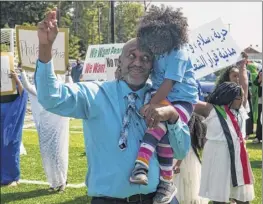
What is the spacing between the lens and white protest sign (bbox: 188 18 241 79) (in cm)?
658

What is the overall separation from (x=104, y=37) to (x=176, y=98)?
60880mm

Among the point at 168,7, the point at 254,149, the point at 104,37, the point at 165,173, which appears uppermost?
the point at 104,37

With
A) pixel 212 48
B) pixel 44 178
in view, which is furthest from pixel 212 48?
pixel 44 178

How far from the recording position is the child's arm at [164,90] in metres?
2.65

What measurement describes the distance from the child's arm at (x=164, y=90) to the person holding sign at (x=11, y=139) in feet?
15.8

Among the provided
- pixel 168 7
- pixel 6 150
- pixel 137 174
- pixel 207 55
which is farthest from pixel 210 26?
pixel 137 174

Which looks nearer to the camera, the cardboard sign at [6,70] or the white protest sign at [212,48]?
the cardboard sign at [6,70]

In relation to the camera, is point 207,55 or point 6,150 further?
point 6,150

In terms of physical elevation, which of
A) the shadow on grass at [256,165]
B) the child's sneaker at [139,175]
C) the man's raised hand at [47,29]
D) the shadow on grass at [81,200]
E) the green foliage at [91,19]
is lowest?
the shadow on grass at [81,200]

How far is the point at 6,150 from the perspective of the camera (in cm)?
739

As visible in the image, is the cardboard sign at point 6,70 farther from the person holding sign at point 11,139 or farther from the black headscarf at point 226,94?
the black headscarf at point 226,94

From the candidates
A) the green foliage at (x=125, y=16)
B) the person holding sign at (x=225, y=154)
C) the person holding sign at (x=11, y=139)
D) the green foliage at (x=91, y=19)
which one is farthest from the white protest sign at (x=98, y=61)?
the green foliage at (x=125, y=16)

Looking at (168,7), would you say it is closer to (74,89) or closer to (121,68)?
(121,68)

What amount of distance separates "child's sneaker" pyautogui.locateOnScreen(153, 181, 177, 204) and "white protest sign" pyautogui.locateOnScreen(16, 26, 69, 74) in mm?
3499
